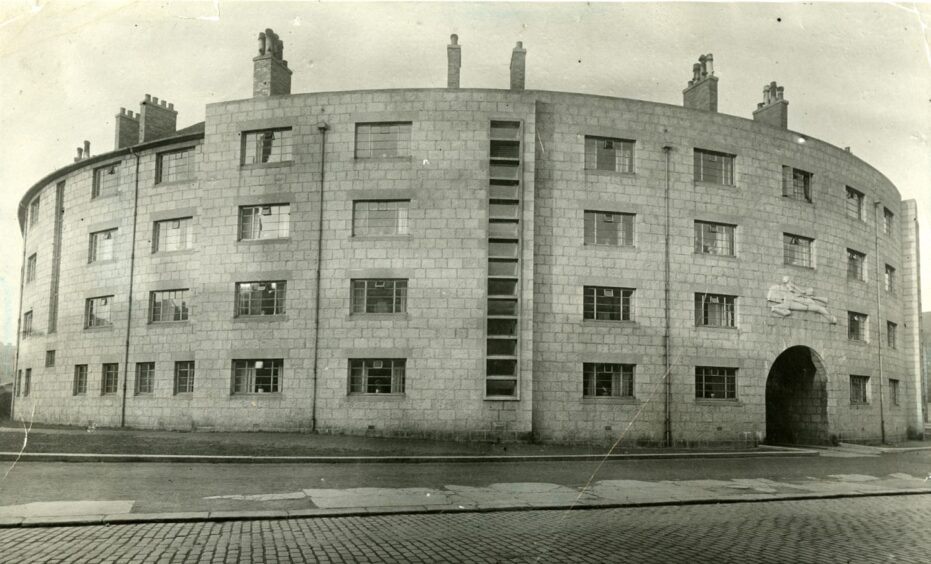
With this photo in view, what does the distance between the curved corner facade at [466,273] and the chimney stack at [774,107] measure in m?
2.05

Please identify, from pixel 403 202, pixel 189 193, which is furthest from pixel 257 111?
pixel 403 202

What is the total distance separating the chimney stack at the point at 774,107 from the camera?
105 feet

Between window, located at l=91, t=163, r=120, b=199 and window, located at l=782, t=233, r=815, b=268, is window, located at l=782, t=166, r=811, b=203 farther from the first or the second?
window, located at l=91, t=163, r=120, b=199

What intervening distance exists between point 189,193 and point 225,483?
17.3 meters

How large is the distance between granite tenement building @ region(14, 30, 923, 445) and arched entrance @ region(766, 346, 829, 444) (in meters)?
0.14

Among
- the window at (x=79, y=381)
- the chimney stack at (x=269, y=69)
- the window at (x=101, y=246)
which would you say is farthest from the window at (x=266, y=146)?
the window at (x=79, y=381)

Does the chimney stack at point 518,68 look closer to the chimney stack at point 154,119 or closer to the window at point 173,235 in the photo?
the window at point 173,235

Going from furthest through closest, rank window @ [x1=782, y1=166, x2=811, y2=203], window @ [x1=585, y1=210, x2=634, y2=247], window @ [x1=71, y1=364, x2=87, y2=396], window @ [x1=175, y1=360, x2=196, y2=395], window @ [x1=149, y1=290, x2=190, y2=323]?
window @ [x1=71, y1=364, x2=87, y2=396] → window @ [x1=782, y1=166, x2=811, y2=203] → window @ [x1=149, y1=290, x2=190, y2=323] → window @ [x1=175, y1=360, x2=196, y2=395] → window @ [x1=585, y1=210, x2=634, y2=247]

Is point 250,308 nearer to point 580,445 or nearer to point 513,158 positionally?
point 513,158

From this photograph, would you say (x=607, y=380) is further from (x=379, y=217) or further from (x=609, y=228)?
(x=379, y=217)

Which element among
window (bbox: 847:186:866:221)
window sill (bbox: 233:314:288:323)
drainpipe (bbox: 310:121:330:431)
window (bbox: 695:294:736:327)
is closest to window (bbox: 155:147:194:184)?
drainpipe (bbox: 310:121:330:431)

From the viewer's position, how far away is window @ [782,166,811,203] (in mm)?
30188

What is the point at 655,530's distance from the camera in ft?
35.0

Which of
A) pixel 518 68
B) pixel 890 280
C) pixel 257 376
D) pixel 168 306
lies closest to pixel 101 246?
pixel 168 306
